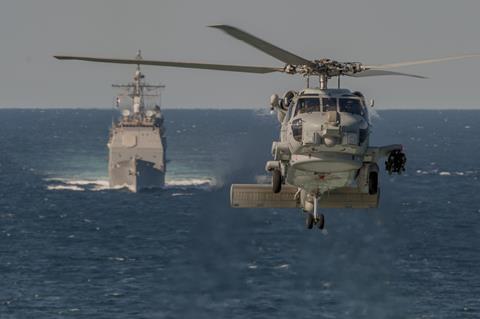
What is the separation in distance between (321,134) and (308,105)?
2093 millimetres

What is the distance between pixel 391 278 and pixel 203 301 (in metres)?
24.6

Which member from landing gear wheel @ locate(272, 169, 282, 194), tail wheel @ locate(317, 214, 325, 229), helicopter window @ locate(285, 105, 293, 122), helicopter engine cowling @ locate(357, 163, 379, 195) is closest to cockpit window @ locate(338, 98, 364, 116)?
helicopter engine cowling @ locate(357, 163, 379, 195)

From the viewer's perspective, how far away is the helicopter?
35.9 m

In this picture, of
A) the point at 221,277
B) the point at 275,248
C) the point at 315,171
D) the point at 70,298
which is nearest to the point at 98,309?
the point at 70,298

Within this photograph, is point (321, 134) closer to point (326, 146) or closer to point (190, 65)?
point (326, 146)

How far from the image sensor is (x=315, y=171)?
120 ft

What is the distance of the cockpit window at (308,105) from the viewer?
3741 cm

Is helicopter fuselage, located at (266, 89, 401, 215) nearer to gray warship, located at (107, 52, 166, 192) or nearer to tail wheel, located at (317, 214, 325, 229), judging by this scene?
tail wheel, located at (317, 214, 325, 229)

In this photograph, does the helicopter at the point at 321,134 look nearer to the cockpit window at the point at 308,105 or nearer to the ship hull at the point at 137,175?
the cockpit window at the point at 308,105

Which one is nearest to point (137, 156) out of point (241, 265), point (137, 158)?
point (137, 158)

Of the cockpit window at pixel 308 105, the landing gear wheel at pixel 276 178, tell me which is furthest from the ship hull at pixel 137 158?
the cockpit window at pixel 308 105

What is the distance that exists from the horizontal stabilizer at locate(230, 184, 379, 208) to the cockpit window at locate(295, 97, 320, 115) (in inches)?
180

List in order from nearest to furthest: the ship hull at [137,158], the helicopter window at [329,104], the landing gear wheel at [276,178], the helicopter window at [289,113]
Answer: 1. the helicopter window at [329,104]
2. the landing gear wheel at [276,178]
3. the helicopter window at [289,113]
4. the ship hull at [137,158]

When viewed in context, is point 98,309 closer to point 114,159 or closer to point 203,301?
point 203,301
